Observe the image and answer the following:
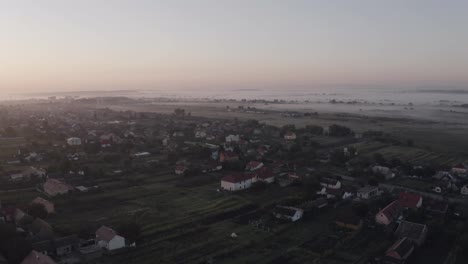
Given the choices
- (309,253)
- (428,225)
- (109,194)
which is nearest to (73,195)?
(109,194)

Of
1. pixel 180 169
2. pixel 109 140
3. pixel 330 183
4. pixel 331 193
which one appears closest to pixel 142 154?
pixel 109 140

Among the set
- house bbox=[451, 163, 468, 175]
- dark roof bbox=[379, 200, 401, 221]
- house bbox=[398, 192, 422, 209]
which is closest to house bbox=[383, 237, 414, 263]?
dark roof bbox=[379, 200, 401, 221]

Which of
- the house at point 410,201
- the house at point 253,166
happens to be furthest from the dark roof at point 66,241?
the house at point 410,201

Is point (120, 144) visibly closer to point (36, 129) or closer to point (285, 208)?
point (36, 129)

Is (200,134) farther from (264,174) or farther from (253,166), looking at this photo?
(264,174)

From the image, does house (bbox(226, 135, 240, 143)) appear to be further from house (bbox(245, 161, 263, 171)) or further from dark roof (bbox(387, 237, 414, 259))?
dark roof (bbox(387, 237, 414, 259))
